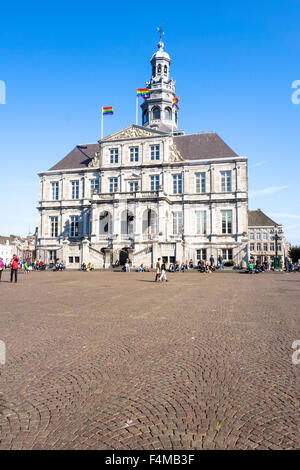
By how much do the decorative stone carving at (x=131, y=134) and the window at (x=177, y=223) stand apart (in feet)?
40.7

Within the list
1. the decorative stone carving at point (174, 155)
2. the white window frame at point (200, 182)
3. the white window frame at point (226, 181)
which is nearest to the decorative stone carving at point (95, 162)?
the decorative stone carving at point (174, 155)

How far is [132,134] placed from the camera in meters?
47.1

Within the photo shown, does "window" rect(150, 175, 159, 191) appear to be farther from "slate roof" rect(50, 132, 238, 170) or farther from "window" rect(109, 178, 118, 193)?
"slate roof" rect(50, 132, 238, 170)

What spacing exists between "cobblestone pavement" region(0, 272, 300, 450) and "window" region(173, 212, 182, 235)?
37.3 metres

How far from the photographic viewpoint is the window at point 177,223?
45.8 meters

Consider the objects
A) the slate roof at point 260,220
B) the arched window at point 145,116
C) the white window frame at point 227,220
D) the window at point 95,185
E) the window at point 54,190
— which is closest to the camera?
the white window frame at point 227,220

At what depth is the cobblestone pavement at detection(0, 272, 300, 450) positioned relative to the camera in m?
3.16

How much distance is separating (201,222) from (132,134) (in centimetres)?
1681

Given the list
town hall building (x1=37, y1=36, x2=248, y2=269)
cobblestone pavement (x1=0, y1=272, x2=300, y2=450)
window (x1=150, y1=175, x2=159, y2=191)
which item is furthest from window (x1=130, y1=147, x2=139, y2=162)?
cobblestone pavement (x1=0, y1=272, x2=300, y2=450)

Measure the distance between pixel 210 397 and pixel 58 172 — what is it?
50522 millimetres

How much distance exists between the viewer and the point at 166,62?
5672cm

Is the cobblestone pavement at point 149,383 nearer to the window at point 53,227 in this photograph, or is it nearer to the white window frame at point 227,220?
the white window frame at point 227,220

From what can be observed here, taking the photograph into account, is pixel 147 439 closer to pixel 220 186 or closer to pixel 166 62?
pixel 220 186

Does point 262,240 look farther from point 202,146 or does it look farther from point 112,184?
point 112,184
